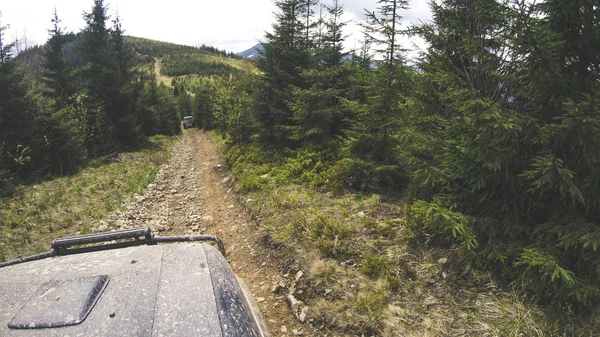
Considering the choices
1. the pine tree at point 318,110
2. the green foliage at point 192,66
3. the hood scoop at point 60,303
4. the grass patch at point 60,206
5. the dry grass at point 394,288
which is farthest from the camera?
the green foliage at point 192,66

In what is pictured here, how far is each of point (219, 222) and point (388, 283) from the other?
6050mm

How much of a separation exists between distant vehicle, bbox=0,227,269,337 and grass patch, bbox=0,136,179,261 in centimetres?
693

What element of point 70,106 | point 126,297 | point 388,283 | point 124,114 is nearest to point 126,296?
point 126,297

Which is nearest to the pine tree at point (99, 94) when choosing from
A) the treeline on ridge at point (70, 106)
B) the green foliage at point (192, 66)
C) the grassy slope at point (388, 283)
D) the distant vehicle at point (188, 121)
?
the treeline on ridge at point (70, 106)

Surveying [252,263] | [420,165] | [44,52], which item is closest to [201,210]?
[252,263]

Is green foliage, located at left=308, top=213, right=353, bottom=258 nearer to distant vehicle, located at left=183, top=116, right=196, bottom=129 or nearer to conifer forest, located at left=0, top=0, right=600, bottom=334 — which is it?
conifer forest, located at left=0, top=0, right=600, bottom=334

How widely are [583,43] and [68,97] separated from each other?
2913 cm

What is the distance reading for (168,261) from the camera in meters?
2.78

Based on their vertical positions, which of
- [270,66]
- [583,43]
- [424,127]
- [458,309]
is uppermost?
[270,66]

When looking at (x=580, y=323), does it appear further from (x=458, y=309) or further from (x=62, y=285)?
(x=62, y=285)

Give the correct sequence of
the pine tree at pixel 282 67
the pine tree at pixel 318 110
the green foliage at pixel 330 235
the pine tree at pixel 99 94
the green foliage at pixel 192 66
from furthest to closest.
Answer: the green foliage at pixel 192 66, the pine tree at pixel 99 94, the pine tree at pixel 282 67, the pine tree at pixel 318 110, the green foliage at pixel 330 235

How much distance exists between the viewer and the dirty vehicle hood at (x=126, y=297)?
76.6 inches

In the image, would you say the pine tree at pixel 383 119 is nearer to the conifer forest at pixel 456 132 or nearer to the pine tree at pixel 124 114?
the conifer forest at pixel 456 132

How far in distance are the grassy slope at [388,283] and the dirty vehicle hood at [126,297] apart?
2.82 m
